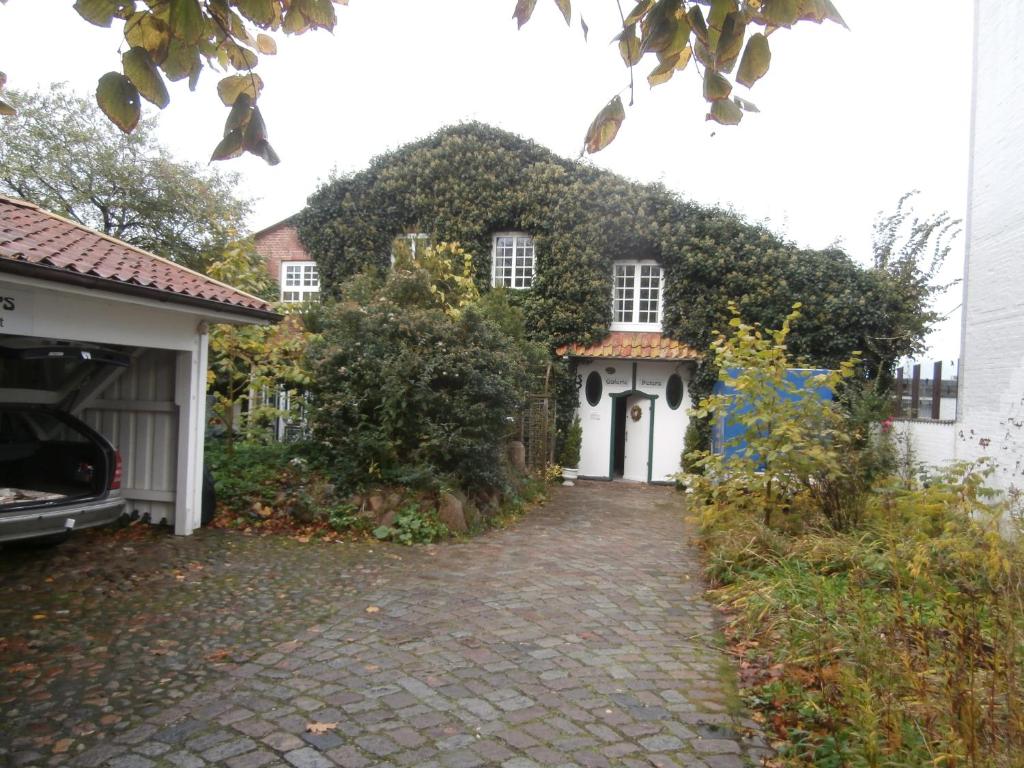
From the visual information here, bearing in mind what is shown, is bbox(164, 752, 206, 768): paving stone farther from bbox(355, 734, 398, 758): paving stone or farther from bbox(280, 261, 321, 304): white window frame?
bbox(280, 261, 321, 304): white window frame

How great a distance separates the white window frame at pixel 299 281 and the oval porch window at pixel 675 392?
9.43 metres

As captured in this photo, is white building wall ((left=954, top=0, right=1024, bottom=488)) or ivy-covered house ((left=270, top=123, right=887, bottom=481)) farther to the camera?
ivy-covered house ((left=270, top=123, right=887, bottom=481))

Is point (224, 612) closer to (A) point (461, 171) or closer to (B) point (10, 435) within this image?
(B) point (10, 435)

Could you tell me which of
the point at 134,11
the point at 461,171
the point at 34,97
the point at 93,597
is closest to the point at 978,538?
the point at 134,11

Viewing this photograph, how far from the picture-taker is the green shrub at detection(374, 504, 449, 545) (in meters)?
8.38

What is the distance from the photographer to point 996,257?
851cm

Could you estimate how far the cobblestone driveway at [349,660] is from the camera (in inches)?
138

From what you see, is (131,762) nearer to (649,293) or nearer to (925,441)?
(925,441)

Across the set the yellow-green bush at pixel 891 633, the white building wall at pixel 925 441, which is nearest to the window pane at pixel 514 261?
the white building wall at pixel 925 441

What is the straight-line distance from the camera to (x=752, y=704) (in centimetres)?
411

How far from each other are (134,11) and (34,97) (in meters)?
22.9

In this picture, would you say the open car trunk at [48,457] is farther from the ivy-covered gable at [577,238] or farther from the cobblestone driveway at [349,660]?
the ivy-covered gable at [577,238]

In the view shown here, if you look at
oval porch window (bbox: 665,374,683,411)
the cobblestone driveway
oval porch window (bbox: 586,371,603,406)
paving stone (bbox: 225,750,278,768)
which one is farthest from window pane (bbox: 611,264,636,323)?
paving stone (bbox: 225,750,278,768)

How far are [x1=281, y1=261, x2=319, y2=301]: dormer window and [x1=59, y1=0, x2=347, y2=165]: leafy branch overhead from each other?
1612 cm
